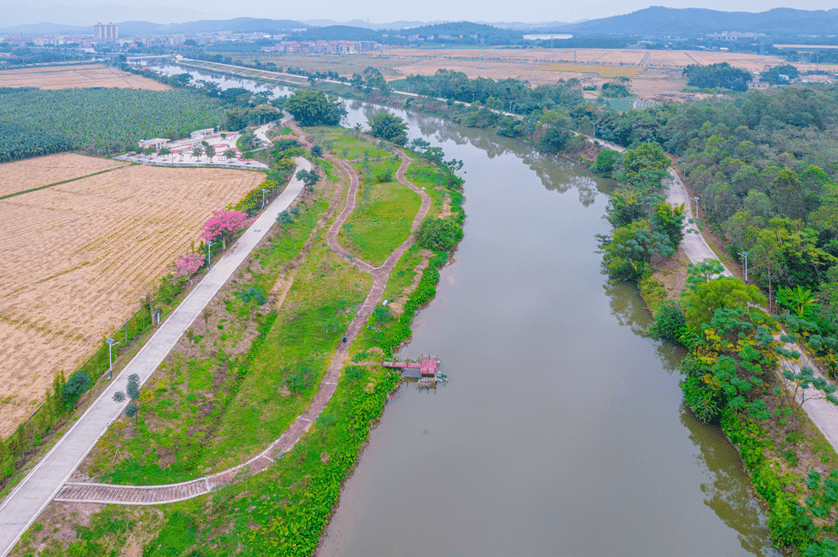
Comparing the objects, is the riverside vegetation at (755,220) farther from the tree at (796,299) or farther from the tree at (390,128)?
the tree at (390,128)

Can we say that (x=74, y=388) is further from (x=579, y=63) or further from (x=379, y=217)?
(x=579, y=63)

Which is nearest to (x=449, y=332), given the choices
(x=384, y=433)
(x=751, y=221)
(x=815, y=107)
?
(x=384, y=433)

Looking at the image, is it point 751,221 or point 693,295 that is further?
point 751,221

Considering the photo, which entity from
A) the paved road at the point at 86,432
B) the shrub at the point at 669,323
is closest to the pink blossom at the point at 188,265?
the paved road at the point at 86,432

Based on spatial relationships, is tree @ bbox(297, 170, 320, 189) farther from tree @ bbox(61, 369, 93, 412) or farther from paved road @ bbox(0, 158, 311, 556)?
tree @ bbox(61, 369, 93, 412)

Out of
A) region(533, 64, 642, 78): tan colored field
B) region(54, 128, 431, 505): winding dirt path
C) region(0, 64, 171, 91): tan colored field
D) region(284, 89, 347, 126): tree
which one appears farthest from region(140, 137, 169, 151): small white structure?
region(533, 64, 642, 78): tan colored field

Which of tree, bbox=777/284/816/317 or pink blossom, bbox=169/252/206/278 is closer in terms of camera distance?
tree, bbox=777/284/816/317

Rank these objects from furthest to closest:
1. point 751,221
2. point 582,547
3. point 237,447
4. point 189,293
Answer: point 751,221 < point 189,293 < point 237,447 < point 582,547

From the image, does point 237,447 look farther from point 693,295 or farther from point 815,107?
point 815,107
